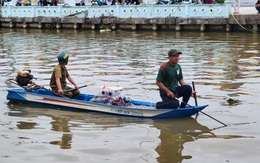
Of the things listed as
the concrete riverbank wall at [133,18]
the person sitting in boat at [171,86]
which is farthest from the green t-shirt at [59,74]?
the concrete riverbank wall at [133,18]

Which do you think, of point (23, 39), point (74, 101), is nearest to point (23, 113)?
point (74, 101)

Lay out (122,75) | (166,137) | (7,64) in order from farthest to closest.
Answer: (7,64) → (122,75) → (166,137)

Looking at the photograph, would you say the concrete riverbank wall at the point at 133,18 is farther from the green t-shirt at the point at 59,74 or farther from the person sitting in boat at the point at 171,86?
the person sitting in boat at the point at 171,86

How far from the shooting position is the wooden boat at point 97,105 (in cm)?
1033

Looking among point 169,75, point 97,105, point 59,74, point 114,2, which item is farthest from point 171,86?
point 114,2

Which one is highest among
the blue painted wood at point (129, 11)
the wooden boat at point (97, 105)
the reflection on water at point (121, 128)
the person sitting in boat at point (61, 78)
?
the blue painted wood at point (129, 11)

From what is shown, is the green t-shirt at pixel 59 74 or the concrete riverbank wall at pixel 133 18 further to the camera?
the concrete riverbank wall at pixel 133 18

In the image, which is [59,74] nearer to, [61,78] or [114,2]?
[61,78]

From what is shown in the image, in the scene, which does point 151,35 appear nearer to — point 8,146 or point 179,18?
point 179,18

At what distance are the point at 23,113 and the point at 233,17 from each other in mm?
19405

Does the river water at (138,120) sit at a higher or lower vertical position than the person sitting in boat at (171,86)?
lower

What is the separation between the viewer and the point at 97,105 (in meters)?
10.9

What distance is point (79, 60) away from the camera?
766 inches

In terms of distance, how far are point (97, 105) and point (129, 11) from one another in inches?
868
